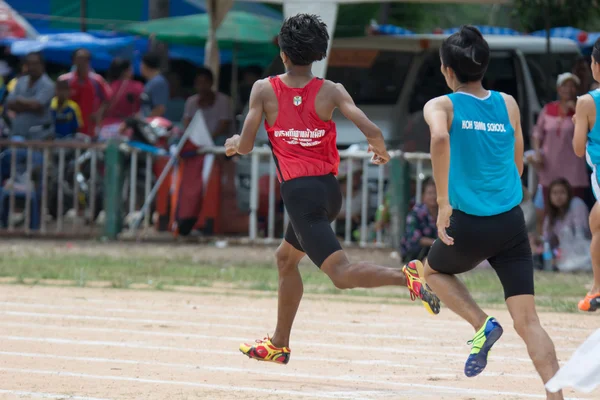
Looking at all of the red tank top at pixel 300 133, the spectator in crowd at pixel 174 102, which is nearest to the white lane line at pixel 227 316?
the red tank top at pixel 300 133

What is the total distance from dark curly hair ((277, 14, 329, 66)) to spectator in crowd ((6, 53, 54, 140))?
10.1 m

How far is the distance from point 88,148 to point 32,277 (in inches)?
163

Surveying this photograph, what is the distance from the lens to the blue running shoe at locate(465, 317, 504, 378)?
579cm

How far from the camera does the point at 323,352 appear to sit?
790 centimetres

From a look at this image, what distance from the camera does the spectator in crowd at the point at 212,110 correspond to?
15.6 meters

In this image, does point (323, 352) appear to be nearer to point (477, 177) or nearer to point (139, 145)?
point (477, 177)

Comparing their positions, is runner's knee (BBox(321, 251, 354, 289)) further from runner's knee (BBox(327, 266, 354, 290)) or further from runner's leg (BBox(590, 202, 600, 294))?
runner's leg (BBox(590, 202, 600, 294))

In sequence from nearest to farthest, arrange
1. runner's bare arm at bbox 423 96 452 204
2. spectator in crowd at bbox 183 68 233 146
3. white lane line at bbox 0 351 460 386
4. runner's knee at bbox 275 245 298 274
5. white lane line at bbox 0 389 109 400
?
1. runner's bare arm at bbox 423 96 452 204
2. white lane line at bbox 0 389 109 400
3. white lane line at bbox 0 351 460 386
4. runner's knee at bbox 275 245 298 274
5. spectator in crowd at bbox 183 68 233 146

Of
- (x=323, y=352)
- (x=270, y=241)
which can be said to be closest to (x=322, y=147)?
(x=323, y=352)

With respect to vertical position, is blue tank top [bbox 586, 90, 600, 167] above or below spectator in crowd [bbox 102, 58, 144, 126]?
above

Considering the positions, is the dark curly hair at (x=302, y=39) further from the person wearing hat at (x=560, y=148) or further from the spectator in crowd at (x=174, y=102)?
the spectator in crowd at (x=174, y=102)

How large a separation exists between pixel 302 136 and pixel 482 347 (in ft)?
5.31

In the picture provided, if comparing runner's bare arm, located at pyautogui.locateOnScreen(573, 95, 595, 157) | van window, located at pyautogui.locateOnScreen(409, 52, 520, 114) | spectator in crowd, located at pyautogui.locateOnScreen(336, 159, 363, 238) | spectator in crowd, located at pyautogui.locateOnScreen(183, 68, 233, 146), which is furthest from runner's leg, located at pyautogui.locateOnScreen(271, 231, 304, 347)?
van window, located at pyautogui.locateOnScreen(409, 52, 520, 114)

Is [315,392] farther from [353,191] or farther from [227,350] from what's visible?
[353,191]
